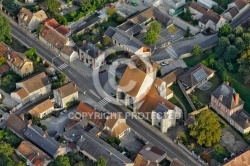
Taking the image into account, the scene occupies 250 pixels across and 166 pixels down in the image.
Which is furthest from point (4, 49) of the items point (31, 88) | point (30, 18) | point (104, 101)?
point (104, 101)

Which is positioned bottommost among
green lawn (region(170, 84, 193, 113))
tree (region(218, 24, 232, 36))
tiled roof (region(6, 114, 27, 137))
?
tiled roof (region(6, 114, 27, 137))

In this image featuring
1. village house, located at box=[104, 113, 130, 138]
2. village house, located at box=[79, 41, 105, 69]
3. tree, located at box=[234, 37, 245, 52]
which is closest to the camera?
village house, located at box=[104, 113, 130, 138]

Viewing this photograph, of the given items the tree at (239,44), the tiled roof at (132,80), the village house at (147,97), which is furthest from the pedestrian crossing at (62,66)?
the tree at (239,44)

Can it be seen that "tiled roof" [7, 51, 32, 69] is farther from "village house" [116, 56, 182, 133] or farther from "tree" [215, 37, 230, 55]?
"tree" [215, 37, 230, 55]

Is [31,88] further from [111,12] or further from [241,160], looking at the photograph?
[241,160]

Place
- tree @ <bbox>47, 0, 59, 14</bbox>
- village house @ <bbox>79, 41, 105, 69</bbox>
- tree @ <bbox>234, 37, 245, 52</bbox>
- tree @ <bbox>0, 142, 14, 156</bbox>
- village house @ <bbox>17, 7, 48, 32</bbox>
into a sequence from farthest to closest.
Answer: tree @ <bbox>47, 0, 59, 14</bbox> < village house @ <bbox>17, 7, 48, 32</bbox> < tree @ <bbox>234, 37, 245, 52</bbox> < village house @ <bbox>79, 41, 105, 69</bbox> < tree @ <bbox>0, 142, 14, 156</bbox>

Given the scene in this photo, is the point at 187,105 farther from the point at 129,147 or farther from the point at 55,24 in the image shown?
the point at 55,24

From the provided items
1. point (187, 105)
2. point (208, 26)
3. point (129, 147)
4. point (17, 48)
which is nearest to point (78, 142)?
point (129, 147)

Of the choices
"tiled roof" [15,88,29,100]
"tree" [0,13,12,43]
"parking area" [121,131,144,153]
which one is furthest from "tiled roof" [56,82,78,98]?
"tree" [0,13,12,43]
